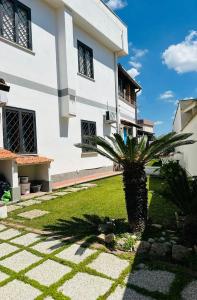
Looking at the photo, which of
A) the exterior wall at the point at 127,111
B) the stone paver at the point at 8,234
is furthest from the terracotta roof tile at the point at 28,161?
the exterior wall at the point at 127,111

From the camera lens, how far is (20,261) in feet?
13.4

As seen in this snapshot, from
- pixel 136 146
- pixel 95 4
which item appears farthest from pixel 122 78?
pixel 136 146

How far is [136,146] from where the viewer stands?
523 centimetres

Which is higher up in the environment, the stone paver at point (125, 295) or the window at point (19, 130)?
the window at point (19, 130)

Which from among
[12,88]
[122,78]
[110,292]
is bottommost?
[110,292]

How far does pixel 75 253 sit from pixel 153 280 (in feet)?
4.85

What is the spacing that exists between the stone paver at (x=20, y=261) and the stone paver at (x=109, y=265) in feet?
3.30

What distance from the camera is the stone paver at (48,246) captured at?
14.7 ft

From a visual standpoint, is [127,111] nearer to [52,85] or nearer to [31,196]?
[52,85]

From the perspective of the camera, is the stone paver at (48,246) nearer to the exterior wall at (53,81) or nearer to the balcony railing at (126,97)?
the exterior wall at (53,81)

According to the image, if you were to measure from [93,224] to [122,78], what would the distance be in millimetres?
18294

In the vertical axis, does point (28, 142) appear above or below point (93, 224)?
above

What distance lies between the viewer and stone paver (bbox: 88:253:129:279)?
11.9ft

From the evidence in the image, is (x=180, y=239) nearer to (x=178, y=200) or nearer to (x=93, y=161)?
(x=178, y=200)
